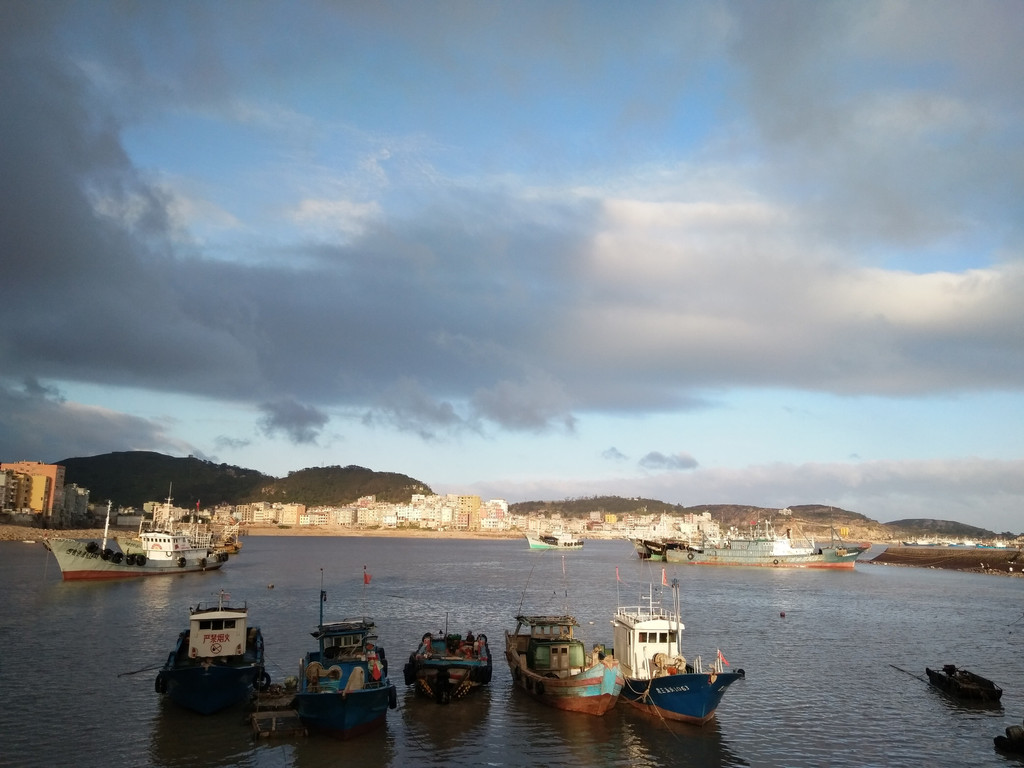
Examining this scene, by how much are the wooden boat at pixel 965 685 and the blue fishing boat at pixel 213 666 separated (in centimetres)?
3472

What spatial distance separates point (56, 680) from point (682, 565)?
148 meters

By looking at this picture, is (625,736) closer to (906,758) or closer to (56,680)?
(906,758)

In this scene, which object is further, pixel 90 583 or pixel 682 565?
pixel 682 565

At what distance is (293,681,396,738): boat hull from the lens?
27.8 m

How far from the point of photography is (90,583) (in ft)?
286

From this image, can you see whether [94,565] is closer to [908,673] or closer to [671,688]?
[671,688]

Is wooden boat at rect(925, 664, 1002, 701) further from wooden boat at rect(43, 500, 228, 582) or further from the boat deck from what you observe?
wooden boat at rect(43, 500, 228, 582)

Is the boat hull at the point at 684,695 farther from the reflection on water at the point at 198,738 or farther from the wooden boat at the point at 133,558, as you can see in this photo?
the wooden boat at the point at 133,558

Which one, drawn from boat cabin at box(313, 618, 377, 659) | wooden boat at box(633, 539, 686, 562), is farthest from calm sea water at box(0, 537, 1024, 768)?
wooden boat at box(633, 539, 686, 562)

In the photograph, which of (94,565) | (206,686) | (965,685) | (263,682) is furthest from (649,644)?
(94,565)

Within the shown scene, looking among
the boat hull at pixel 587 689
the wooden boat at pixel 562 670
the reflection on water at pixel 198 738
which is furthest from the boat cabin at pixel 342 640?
the boat hull at pixel 587 689

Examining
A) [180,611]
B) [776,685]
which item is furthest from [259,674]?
[180,611]

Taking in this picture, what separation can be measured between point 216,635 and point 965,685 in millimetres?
37335

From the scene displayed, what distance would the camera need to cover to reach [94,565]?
89.4 metres
